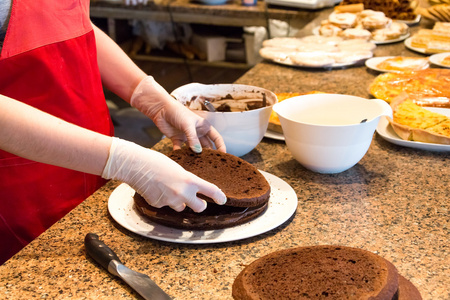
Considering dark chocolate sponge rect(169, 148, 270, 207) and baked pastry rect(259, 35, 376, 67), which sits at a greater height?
dark chocolate sponge rect(169, 148, 270, 207)

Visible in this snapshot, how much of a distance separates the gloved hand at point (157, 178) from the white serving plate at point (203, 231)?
0.21 feet

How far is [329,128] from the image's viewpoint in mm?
1372

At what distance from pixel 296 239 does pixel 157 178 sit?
35cm

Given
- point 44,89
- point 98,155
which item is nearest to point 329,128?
point 98,155

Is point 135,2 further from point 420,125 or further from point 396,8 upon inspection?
point 420,125

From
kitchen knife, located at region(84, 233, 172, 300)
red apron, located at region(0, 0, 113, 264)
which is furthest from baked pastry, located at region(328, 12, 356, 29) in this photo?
kitchen knife, located at region(84, 233, 172, 300)

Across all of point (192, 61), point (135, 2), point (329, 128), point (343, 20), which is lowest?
point (192, 61)

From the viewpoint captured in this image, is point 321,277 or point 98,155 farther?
point 98,155

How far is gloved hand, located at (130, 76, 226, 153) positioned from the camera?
59.5 inches

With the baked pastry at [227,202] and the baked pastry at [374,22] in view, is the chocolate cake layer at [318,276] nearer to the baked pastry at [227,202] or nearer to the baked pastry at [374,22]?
the baked pastry at [227,202]

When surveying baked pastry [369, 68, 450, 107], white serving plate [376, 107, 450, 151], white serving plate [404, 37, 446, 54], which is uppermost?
baked pastry [369, 68, 450, 107]

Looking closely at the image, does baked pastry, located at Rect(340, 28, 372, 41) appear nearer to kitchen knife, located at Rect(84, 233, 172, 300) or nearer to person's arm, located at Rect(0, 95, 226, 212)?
person's arm, located at Rect(0, 95, 226, 212)

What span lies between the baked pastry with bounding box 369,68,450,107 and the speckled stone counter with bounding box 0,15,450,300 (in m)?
0.39

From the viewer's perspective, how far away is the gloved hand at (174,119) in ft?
4.96
